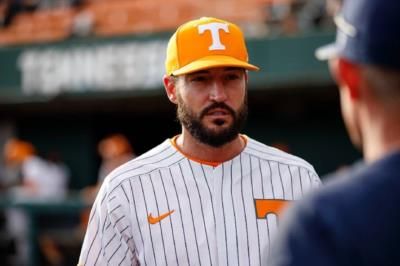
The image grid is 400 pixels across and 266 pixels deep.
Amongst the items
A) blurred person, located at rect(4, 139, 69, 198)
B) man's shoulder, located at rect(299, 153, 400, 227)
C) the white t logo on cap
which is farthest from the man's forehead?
blurred person, located at rect(4, 139, 69, 198)

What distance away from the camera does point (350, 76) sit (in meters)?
1.74

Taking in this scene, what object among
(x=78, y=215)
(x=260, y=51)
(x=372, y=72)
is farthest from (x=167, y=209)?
(x=260, y=51)

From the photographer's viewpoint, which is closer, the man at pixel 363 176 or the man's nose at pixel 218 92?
the man at pixel 363 176

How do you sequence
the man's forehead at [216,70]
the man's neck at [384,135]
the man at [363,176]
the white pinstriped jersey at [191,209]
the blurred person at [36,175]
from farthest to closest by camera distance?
the blurred person at [36,175], the man's forehead at [216,70], the white pinstriped jersey at [191,209], the man's neck at [384,135], the man at [363,176]

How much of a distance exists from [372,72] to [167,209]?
5.68ft

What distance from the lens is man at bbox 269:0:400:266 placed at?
1601 mm

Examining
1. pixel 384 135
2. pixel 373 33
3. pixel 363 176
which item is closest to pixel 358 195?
pixel 363 176

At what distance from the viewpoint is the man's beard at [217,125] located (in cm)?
345

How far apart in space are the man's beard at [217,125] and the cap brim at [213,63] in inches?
5.4

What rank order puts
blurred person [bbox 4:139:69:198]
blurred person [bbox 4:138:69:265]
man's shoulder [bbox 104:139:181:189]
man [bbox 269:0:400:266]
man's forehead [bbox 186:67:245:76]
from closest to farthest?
man [bbox 269:0:400:266] → man's shoulder [bbox 104:139:181:189] → man's forehead [bbox 186:67:245:76] → blurred person [bbox 4:138:69:265] → blurred person [bbox 4:139:69:198]

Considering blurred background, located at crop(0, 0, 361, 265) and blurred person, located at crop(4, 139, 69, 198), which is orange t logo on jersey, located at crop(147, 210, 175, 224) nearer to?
blurred background, located at crop(0, 0, 361, 265)

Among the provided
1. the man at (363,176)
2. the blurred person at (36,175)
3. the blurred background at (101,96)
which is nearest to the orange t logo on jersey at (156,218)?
the man at (363,176)

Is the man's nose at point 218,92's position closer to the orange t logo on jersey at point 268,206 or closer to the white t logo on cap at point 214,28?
the white t logo on cap at point 214,28

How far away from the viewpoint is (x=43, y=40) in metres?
13.9
